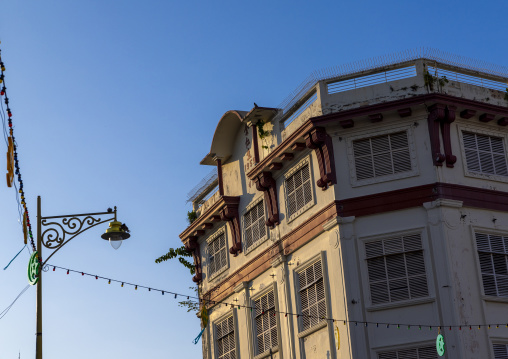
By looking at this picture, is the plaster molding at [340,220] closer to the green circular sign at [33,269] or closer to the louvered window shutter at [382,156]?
the louvered window shutter at [382,156]

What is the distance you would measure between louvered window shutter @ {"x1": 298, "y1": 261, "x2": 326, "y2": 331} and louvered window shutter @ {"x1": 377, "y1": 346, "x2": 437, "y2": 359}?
2.18m

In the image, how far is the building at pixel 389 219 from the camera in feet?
75.6

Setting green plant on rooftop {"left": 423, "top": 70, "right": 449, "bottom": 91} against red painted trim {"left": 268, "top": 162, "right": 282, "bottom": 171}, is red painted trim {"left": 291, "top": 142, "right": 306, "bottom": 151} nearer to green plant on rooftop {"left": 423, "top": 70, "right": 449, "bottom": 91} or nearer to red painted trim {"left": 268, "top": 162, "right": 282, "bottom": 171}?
red painted trim {"left": 268, "top": 162, "right": 282, "bottom": 171}

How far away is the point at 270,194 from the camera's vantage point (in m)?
27.9

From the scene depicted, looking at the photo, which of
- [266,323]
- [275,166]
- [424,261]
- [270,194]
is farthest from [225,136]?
[424,261]

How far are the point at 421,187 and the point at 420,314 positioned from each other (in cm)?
339

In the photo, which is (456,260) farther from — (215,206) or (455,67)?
(215,206)

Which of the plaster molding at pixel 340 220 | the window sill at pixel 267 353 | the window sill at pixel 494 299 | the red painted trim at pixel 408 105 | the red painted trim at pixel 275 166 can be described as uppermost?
the red painted trim at pixel 408 105

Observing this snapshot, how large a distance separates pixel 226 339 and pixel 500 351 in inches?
415

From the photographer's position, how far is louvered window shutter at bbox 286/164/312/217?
26.1 m

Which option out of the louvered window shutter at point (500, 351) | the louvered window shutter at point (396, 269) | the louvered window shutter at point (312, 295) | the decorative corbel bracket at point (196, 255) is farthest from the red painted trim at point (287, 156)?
the louvered window shutter at point (500, 351)

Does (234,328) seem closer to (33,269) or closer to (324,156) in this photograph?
(324,156)

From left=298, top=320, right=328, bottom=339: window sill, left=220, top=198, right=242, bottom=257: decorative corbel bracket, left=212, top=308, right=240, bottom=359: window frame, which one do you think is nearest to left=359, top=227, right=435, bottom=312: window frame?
left=298, top=320, right=328, bottom=339: window sill

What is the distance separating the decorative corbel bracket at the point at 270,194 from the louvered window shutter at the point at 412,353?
607 cm
